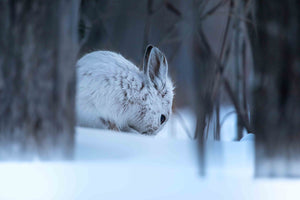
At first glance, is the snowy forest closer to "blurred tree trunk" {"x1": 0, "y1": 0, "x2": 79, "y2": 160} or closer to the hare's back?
"blurred tree trunk" {"x1": 0, "y1": 0, "x2": 79, "y2": 160}

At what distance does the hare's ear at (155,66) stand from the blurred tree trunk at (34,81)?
738 mm

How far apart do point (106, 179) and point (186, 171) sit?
0.19m

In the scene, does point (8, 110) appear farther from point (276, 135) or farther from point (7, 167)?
point (276, 135)

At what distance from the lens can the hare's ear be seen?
183 cm

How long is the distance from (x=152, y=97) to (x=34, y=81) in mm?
762

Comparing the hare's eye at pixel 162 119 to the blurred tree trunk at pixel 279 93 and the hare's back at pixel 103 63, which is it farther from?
the blurred tree trunk at pixel 279 93

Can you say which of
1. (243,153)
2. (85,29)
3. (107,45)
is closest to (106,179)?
(243,153)

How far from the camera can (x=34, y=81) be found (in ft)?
3.63

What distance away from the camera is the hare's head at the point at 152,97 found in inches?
69.7

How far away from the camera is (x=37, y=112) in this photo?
1103 mm

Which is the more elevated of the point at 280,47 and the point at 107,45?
the point at 107,45

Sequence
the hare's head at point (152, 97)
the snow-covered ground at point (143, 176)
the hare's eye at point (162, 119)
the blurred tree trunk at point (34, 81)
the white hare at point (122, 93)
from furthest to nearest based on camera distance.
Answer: the hare's eye at point (162, 119)
the hare's head at point (152, 97)
the white hare at point (122, 93)
the blurred tree trunk at point (34, 81)
the snow-covered ground at point (143, 176)

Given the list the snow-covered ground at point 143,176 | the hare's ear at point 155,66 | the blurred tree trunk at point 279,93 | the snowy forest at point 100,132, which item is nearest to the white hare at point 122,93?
the hare's ear at point 155,66

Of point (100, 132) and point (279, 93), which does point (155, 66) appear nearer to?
point (100, 132)
